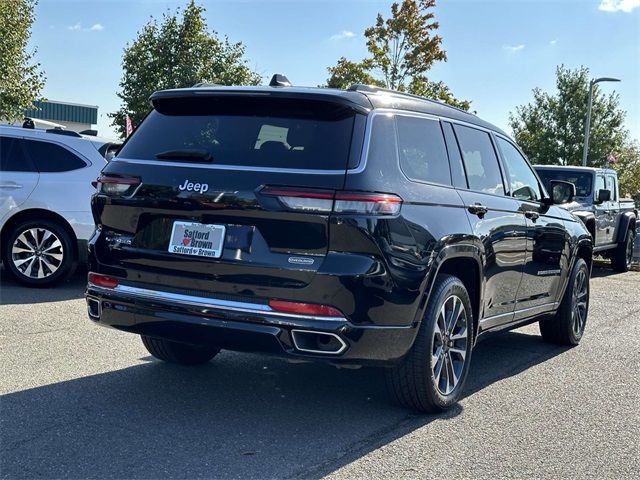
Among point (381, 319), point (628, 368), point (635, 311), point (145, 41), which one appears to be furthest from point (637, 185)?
point (381, 319)

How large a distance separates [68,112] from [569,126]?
3441 centimetres

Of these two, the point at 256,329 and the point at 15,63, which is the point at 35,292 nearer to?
the point at 256,329

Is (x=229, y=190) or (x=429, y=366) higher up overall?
(x=229, y=190)

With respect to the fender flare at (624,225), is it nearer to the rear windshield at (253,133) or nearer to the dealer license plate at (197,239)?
the rear windshield at (253,133)

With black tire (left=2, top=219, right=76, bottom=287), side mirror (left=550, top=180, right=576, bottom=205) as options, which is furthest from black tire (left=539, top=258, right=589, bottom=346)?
black tire (left=2, top=219, right=76, bottom=287)

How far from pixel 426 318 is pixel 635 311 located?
238 inches

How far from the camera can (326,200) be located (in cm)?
384

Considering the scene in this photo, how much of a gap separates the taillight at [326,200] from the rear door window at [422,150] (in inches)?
17.9

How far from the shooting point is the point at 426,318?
171 inches

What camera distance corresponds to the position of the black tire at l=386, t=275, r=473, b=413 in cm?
432

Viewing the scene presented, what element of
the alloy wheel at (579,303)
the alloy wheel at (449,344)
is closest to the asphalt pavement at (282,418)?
the alloy wheel at (449,344)

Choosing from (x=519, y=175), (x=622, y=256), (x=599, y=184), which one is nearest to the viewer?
(x=519, y=175)

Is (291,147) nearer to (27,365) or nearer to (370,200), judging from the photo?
(370,200)

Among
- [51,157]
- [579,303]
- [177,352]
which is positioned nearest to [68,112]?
[51,157]
